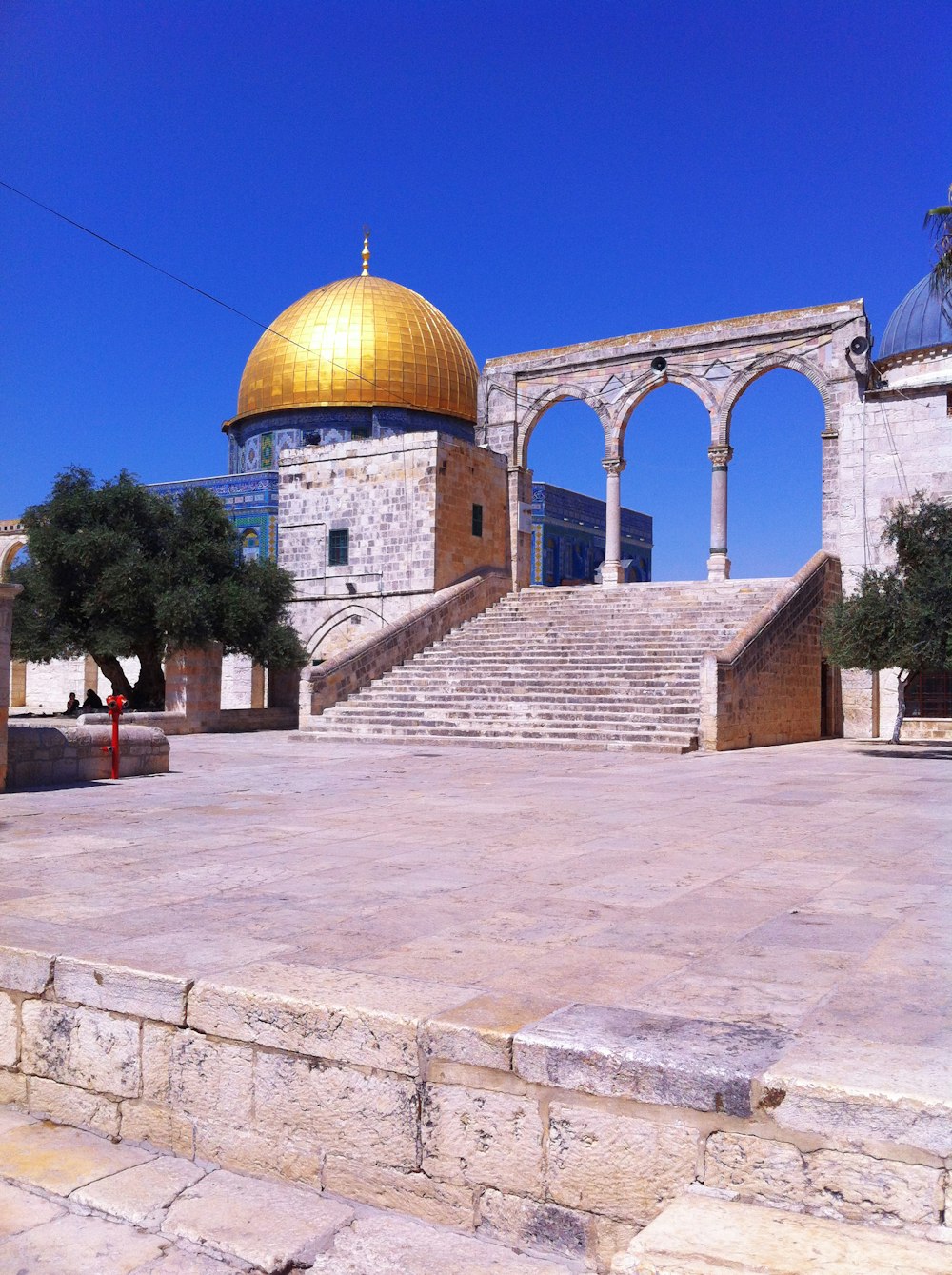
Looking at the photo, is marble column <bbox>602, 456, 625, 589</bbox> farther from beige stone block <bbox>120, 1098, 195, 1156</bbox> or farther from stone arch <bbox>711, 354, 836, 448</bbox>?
beige stone block <bbox>120, 1098, 195, 1156</bbox>

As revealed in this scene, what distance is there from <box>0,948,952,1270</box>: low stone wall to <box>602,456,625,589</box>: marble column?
71.1 ft

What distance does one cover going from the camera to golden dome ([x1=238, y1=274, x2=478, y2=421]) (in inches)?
1336

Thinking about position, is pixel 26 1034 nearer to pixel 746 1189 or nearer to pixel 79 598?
pixel 746 1189

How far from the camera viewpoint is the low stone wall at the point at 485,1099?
2508 millimetres

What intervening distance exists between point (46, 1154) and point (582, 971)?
181 centimetres

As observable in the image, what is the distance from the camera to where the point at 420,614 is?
2153 cm

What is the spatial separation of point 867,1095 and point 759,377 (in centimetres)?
2234

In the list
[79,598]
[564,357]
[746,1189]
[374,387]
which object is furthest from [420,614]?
[746,1189]

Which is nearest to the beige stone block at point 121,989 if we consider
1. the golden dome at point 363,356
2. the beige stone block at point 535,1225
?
the beige stone block at point 535,1225

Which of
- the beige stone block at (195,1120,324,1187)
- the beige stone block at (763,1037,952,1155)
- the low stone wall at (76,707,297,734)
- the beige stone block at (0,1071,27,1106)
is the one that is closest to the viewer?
the beige stone block at (763,1037,952,1155)

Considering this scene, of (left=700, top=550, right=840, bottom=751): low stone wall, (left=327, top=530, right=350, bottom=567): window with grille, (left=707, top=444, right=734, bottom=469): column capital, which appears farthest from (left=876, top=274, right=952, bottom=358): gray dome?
(left=327, top=530, right=350, bottom=567): window with grille

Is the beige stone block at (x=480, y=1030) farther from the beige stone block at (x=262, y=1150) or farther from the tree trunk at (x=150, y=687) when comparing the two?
the tree trunk at (x=150, y=687)

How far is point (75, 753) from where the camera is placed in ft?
33.8

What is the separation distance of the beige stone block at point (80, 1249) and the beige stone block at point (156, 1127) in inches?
17.6
